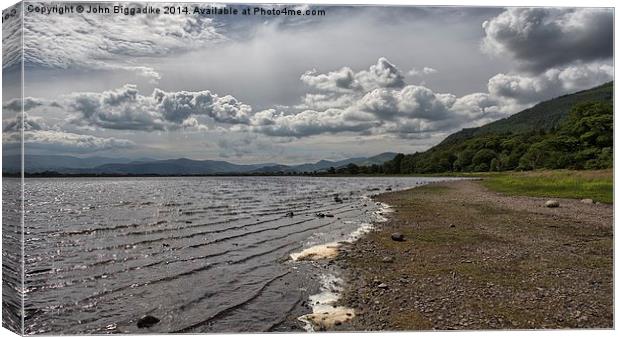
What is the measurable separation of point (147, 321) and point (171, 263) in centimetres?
182

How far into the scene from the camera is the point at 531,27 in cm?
1027

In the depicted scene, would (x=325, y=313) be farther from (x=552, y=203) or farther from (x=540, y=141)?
(x=540, y=141)

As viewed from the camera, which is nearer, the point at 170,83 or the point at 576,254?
the point at 170,83

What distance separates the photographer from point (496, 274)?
10.1 metres

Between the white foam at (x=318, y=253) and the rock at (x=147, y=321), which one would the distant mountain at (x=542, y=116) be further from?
the rock at (x=147, y=321)

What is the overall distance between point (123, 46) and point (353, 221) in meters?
11.8

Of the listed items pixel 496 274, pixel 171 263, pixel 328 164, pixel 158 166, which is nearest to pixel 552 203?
pixel 496 274

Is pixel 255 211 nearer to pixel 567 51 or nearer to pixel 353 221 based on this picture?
pixel 353 221

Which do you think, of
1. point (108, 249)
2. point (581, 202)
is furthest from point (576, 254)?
point (108, 249)

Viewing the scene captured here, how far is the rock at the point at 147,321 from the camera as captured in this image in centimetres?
894

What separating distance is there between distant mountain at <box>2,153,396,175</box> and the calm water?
320mm

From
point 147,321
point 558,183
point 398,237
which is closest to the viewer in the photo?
point 147,321

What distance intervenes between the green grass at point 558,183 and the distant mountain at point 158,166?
387 centimetres

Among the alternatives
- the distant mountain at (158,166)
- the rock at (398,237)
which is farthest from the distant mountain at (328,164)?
the rock at (398,237)
